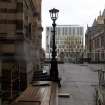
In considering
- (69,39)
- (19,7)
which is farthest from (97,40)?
(19,7)

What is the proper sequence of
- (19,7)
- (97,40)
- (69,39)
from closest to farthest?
(19,7), (97,40), (69,39)

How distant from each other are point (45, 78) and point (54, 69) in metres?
0.81

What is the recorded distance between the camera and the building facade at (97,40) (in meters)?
82.9

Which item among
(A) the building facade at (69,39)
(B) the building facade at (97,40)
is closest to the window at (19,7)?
(B) the building facade at (97,40)

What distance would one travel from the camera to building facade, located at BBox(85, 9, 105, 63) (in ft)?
272

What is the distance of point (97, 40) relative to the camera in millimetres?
92688

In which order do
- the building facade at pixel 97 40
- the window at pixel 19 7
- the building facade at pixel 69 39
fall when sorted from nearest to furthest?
the window at pixel 19 7, the building facade at pixel 97 40, the building facade at pixel 69 39

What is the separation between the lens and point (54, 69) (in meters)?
15.9

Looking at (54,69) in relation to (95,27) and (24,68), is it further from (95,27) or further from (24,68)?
(95,27)

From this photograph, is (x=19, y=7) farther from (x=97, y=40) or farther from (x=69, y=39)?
(x=69, y=39)

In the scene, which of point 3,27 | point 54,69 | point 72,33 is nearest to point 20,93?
point 3,27

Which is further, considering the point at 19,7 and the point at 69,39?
the point at 69,39

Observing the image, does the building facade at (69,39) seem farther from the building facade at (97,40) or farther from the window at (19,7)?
the window at (19,7)

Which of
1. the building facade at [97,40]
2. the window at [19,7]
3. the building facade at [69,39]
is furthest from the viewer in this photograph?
the building facade at [69,39]
